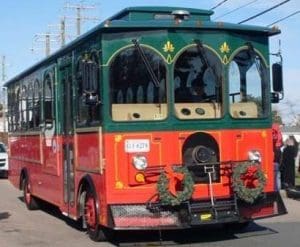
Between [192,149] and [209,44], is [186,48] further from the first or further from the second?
[192,149]

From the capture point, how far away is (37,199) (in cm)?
1582

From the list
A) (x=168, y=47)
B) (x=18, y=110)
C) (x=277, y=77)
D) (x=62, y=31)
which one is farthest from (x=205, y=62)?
(x=62, y=31)

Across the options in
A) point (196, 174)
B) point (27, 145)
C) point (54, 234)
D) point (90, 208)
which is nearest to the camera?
point (196, 174)

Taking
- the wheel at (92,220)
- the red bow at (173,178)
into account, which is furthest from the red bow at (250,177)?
the wheel at (92,220)

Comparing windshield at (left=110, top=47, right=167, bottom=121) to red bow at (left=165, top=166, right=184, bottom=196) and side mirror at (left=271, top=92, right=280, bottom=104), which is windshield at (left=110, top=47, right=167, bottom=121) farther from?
side mirror at (left=271, top=92, right=280, bottom=104)

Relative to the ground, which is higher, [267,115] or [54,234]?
[267,115]

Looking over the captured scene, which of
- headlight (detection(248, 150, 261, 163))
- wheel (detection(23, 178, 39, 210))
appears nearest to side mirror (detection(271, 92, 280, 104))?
headlight (detection(248, 150, 261, 163))

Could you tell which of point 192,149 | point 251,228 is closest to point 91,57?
point 192,149

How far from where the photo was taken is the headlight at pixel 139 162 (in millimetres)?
9641

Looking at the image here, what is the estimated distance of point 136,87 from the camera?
9.84 metres

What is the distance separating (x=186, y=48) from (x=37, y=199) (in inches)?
281

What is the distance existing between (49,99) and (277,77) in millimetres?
4532

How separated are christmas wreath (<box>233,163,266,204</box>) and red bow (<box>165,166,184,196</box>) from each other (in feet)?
2.60

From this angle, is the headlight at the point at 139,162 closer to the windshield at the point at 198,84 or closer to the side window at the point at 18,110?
the windshield at the point at 198,84
